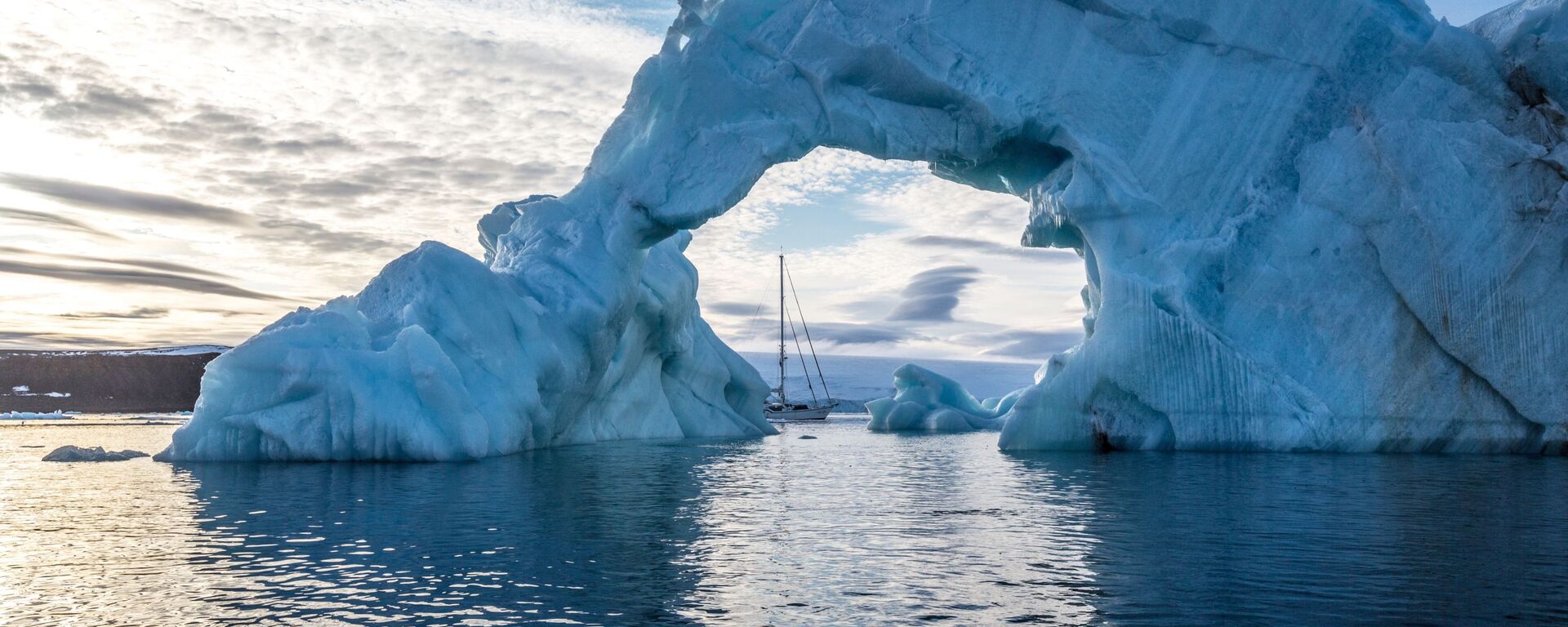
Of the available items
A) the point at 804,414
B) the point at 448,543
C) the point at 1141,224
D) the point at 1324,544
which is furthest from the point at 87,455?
the point at 804,414

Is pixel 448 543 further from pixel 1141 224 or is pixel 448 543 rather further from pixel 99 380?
pixel 99 380

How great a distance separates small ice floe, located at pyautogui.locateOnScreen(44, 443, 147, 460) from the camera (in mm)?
18203

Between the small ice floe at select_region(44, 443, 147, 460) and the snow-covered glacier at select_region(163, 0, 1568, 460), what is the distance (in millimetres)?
1928

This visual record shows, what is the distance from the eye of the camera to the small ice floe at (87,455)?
18.2 meters

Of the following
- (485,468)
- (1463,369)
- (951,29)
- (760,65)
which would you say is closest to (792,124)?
(760,65)

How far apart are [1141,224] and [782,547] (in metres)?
13.7

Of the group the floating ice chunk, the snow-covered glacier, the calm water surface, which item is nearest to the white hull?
the floating ice chunk

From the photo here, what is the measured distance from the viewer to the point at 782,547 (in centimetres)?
820

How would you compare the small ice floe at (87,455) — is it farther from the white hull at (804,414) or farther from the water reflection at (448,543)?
the white hull at (804,414)

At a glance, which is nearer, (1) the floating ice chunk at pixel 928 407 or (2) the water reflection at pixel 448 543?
(2) the water reflection at pixel 448 543

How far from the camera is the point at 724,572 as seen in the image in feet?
23.2

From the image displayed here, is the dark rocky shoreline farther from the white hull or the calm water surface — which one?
the calm water surface

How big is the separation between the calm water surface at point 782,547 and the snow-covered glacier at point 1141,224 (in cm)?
273

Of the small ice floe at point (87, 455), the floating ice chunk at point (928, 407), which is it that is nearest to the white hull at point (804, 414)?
the floating ice chunk at point (928, 407)
